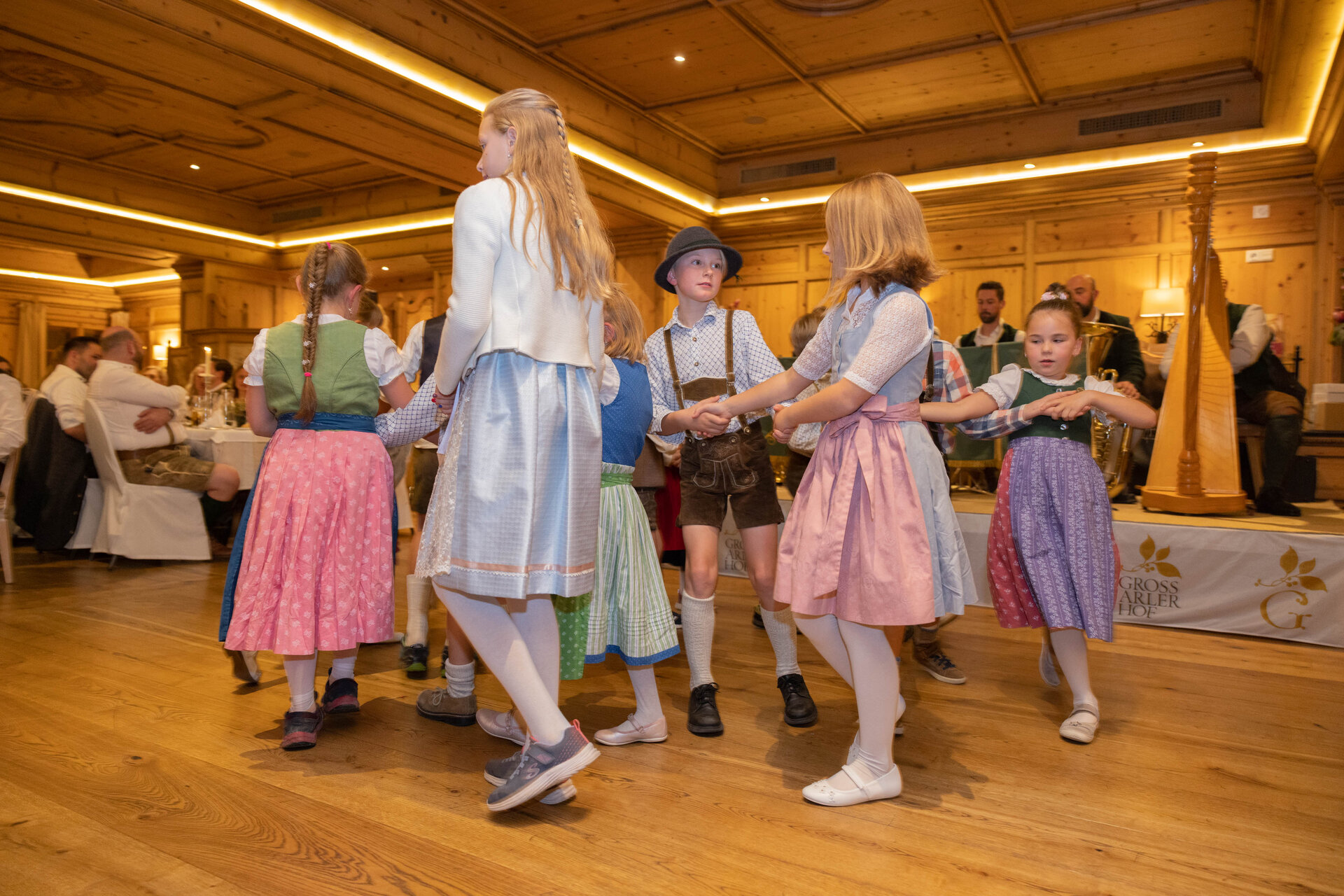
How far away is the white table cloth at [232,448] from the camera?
508 cm

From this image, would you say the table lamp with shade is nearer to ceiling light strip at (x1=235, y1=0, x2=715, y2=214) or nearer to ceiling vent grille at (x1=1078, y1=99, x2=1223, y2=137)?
ceiling vent grille at (x1=1078, y1=99, x2=1223, y2=137)

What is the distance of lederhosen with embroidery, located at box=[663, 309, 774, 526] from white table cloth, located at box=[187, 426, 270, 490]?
3.64 meters

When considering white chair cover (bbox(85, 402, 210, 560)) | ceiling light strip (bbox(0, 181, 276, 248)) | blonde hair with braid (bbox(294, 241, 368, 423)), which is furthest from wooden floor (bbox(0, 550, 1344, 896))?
ceiling light strip (bbox(0, 181, 276, 248))

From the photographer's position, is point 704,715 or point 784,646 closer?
point 704,715

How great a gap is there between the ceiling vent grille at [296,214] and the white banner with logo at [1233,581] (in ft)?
31.8

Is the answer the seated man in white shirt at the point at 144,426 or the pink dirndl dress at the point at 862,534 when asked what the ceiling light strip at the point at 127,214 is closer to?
the seated man in white shirt at the point at 144,426

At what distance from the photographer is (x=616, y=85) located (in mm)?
7297

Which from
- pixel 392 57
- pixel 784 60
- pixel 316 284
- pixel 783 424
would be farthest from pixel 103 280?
pixel 783 424

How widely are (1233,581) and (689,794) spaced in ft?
9.27

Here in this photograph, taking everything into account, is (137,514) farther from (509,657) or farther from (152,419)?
(509,657)

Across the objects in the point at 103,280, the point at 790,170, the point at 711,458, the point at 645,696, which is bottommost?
the point at 645,696

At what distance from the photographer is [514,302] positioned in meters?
1.65

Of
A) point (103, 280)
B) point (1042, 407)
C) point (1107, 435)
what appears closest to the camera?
point (1042, 407)

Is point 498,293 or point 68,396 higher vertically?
point 498,293
